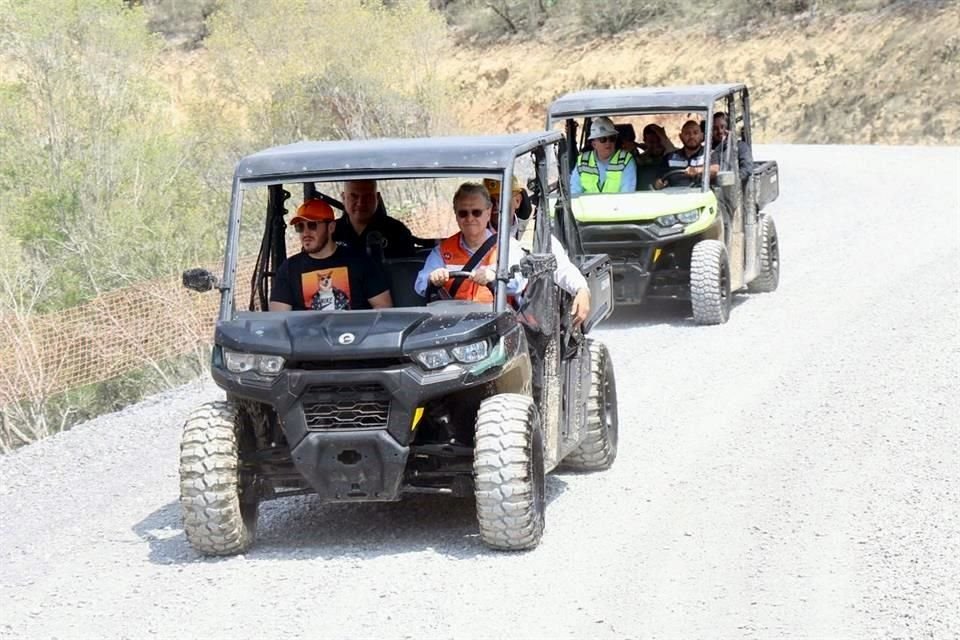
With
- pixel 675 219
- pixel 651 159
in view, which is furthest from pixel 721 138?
pixel 675 219

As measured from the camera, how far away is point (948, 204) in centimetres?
2239

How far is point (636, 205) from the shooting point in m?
14.0

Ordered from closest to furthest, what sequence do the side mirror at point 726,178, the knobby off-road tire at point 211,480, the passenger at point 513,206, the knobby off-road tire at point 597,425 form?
the knobby off-road tire at point 211,480 < the passenger at point 513,206 < the knobby off-road tire at point 597,425 < the side mirror at point 726,178

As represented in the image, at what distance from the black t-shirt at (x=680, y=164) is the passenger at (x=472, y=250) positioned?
6949 millimetres

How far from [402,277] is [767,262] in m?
8.09

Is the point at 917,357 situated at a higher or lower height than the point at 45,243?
higher

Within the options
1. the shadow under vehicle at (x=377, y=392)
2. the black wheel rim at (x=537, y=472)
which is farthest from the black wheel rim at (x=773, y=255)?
the black wheel rim at (x=537, y=472)

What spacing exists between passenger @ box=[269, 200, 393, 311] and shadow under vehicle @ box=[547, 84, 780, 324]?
617cm

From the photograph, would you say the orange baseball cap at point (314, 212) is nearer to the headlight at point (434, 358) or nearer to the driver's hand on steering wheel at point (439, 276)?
the driver's hand on steering wheel at point (439, 276)

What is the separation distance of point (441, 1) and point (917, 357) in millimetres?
50519

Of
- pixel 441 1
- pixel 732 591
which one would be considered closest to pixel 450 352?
pixel 732 591

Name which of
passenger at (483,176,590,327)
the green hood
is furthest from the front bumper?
the green hood

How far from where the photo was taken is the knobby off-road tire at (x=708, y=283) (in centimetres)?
1379

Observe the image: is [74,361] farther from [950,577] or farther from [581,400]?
[950,577]
